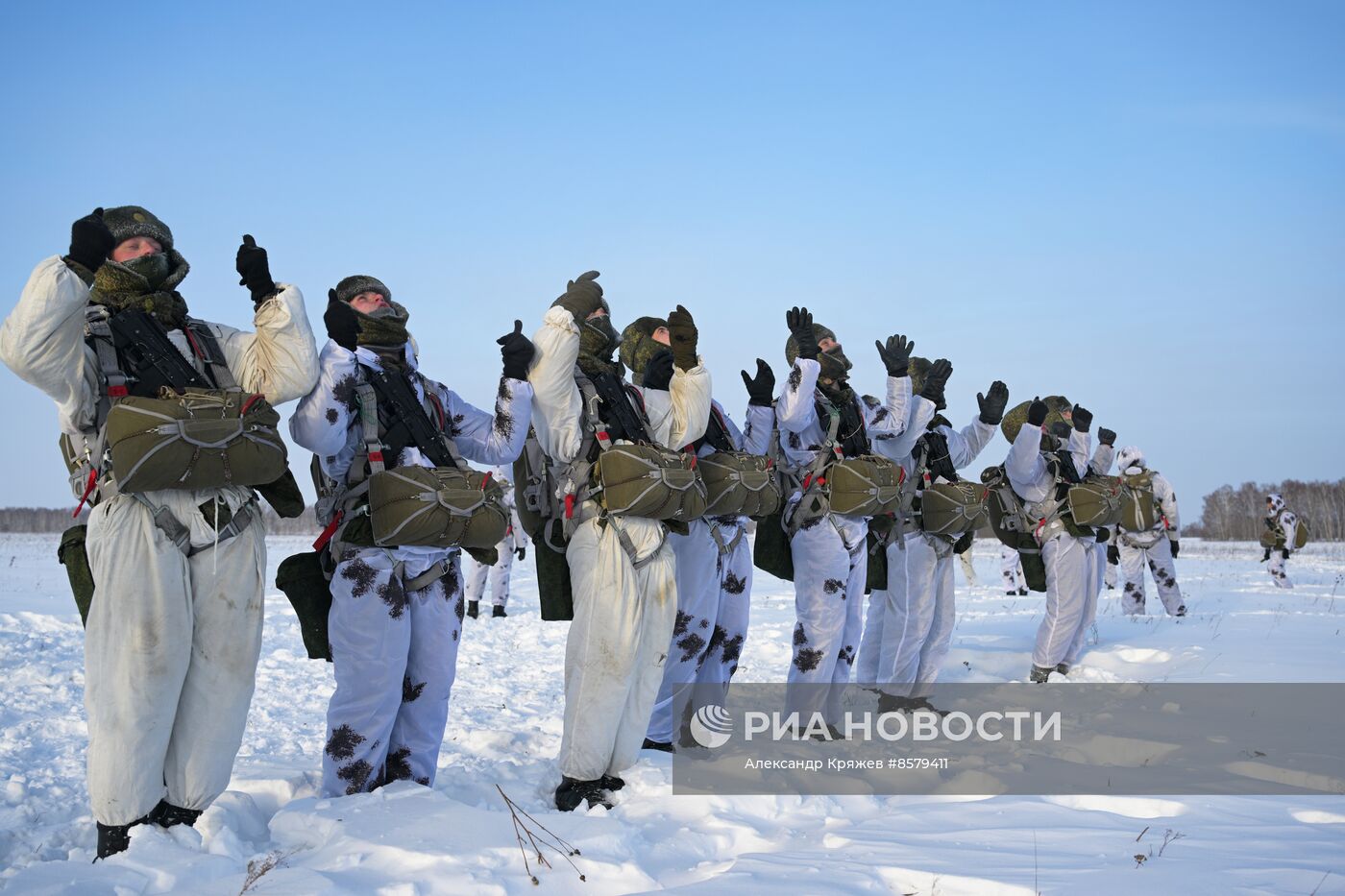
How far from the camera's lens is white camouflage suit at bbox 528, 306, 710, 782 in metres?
4.50

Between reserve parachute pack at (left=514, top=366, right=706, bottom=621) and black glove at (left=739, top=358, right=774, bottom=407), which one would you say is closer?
reserve parachute pack at (left=514, top=366, right=706, bottom=621)

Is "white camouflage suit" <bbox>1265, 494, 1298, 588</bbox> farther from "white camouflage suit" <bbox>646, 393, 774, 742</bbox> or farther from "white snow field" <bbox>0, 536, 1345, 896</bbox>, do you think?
"white snow field" <bbox>0, 536, 1345, 896</bbox>

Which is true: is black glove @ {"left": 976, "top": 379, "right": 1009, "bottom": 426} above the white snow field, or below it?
above

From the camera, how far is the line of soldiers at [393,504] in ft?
11.2

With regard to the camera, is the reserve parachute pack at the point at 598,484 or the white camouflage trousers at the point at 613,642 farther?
the reserve parachute pack at the point at 598,484

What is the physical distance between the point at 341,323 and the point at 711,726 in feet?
10.6

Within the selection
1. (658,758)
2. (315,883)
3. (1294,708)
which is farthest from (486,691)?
(1294,708)

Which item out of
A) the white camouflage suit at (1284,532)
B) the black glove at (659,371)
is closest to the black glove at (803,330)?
the black glove at (659,371)

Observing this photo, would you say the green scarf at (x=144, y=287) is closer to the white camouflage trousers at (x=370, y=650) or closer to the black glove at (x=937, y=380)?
the white camouflage trousers at (x=370, y=650)

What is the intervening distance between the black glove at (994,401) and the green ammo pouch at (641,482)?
395 cm

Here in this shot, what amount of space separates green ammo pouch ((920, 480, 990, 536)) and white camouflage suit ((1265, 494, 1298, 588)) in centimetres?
1255

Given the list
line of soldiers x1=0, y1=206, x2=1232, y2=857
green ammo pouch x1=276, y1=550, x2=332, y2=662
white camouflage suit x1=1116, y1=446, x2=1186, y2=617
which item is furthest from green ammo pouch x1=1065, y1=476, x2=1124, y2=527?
green ammo pouch x1=276, y1=550, x2=332, y2=662

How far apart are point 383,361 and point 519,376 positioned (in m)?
0.63

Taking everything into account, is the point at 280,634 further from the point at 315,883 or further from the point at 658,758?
the point at 315,883
